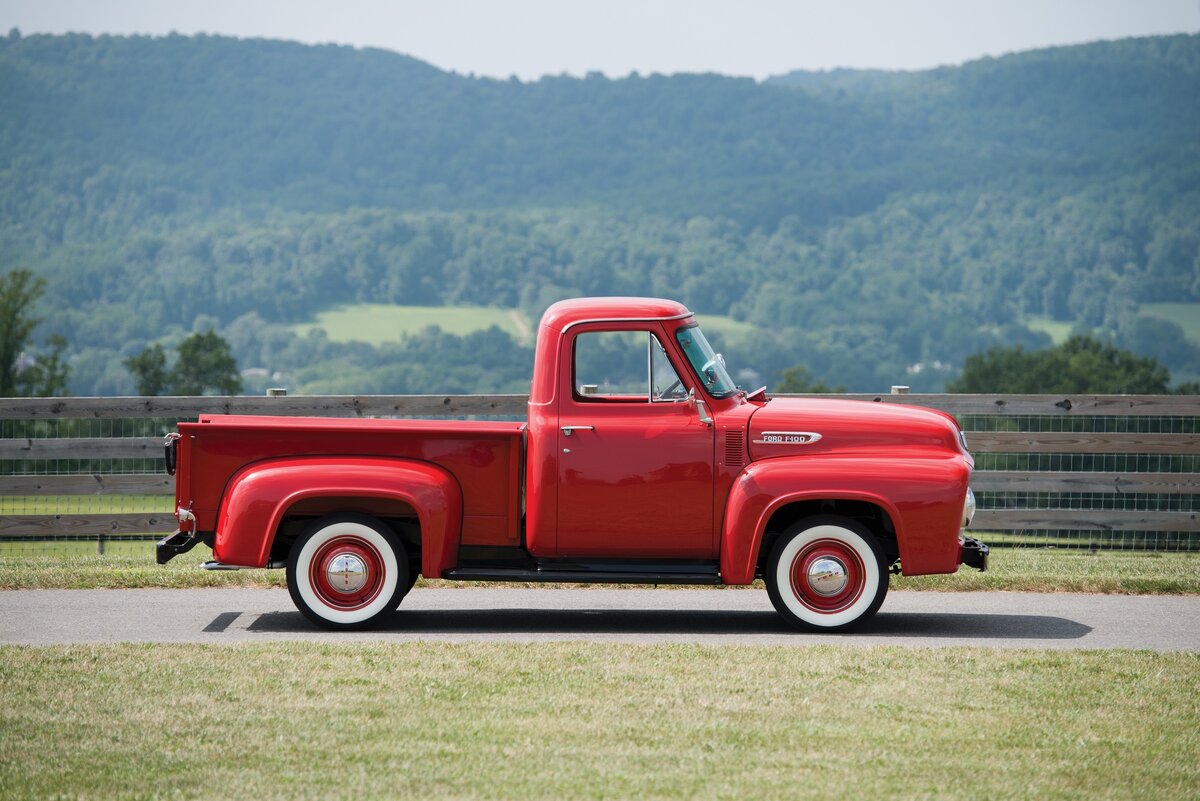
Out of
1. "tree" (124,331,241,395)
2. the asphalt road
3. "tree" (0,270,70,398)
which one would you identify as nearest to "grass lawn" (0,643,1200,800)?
the asphalt road

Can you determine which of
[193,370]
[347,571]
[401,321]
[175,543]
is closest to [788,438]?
[347,571]

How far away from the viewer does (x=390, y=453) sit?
28.6 feet

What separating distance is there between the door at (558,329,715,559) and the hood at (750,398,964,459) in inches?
14.1

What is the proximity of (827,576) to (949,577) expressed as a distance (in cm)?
283

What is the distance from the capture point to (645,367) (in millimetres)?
8867

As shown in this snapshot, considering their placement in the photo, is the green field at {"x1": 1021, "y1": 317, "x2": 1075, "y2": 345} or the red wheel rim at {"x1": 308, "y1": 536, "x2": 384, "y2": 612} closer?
the red wheel rim at {"x1": 308, "y1": 536, "x2": 384, "y2": 612}

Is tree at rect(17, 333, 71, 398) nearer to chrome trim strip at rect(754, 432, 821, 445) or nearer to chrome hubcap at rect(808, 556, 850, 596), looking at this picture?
chrome trim strip at rect(754, 432, 821, 445)

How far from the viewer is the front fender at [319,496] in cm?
846

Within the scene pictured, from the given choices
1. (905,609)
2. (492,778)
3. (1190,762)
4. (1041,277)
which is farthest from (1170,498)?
(1041,277)

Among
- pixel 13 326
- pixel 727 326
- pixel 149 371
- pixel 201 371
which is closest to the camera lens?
pixel 13 326

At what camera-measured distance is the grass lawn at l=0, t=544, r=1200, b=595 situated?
10.6 m

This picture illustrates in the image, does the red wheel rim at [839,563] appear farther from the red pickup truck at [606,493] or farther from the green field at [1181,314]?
the green field at [1181,314]

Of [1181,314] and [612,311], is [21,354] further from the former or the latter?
[1181,314]

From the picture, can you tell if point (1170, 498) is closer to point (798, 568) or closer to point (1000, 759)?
point (798, 568)
